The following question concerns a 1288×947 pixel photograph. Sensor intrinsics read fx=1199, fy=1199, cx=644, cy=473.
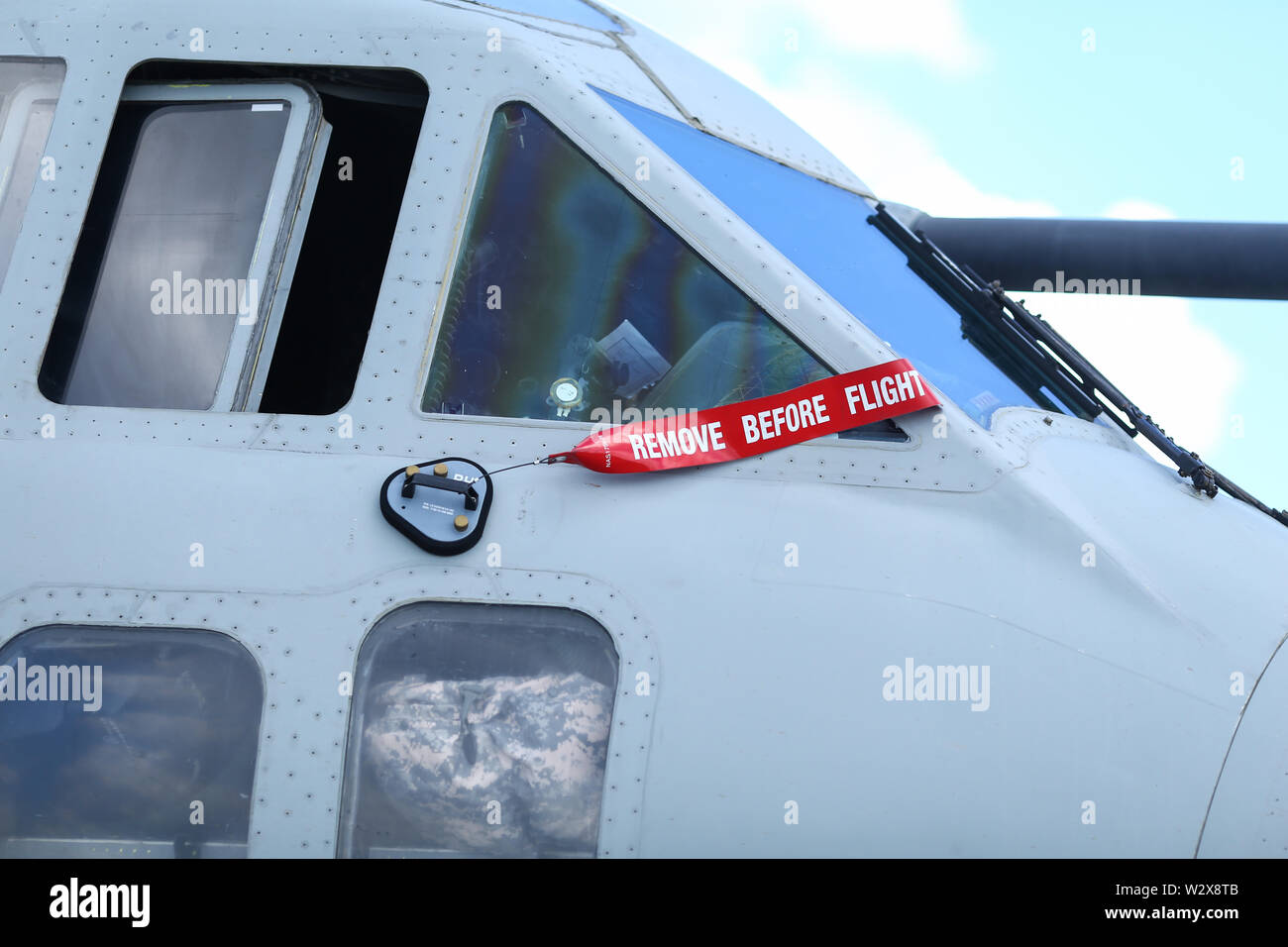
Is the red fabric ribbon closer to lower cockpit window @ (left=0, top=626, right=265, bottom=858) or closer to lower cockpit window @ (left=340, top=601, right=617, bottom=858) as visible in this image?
lower cockpit window @ (left=340, top=601, right=617, bottom=858)

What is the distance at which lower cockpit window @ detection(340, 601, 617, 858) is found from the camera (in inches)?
106

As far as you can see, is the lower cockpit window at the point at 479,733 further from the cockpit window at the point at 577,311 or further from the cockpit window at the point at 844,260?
the cockpit window at the point at 844,260

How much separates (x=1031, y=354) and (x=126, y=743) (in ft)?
9.43

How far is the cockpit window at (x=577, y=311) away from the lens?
3.10 metres

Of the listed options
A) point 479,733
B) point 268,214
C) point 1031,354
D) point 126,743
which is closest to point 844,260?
point 1031,354

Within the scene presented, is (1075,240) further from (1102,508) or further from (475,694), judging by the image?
(475,694)

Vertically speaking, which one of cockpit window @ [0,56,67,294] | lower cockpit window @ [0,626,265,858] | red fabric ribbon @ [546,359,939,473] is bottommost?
lower cockpit window @ [0,626,265,858]

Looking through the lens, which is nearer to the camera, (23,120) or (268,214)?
(268,214)

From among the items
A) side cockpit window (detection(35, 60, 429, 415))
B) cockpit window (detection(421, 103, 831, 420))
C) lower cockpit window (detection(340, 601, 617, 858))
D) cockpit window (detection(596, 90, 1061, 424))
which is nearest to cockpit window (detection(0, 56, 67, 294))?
side cockpit window (detection(35, 60, 429, 415))

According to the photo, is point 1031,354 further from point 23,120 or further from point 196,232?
point 23,120

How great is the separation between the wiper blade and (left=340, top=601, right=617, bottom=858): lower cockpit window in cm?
176

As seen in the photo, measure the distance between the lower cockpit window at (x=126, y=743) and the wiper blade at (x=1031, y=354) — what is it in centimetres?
244

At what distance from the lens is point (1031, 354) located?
3.88 meters

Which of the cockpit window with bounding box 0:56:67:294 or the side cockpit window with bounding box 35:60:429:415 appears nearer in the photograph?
the side cockpit window with bounding box 35:60:429:415
